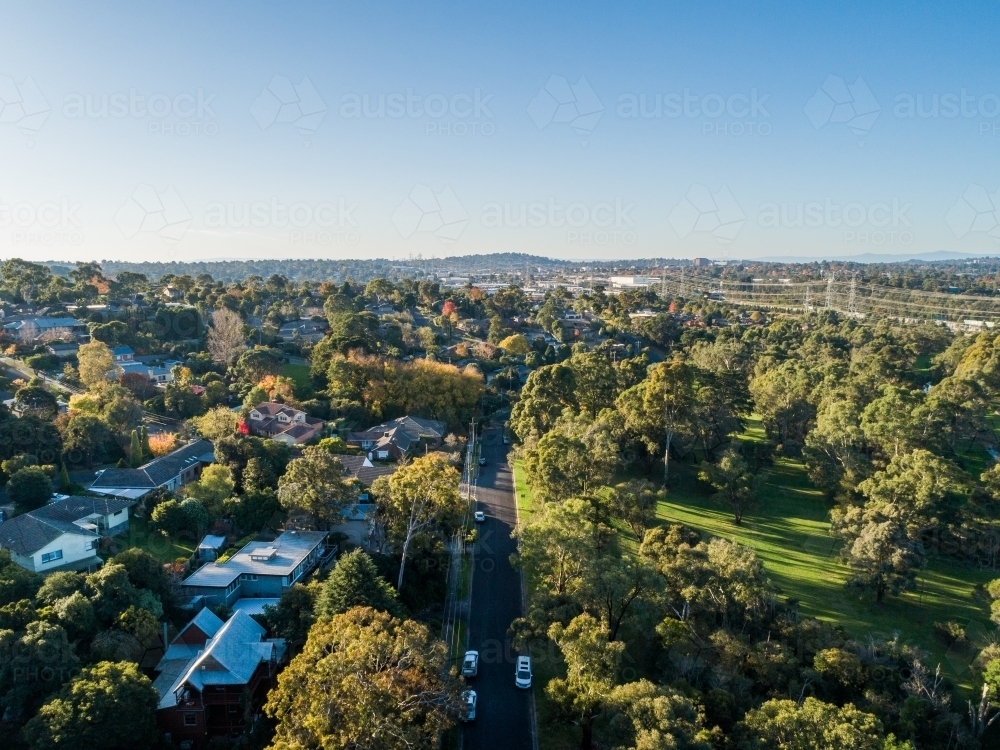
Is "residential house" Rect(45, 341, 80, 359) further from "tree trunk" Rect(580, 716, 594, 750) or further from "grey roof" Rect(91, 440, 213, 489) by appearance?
"tree trunk" Rect(580, 716, 594, 750)

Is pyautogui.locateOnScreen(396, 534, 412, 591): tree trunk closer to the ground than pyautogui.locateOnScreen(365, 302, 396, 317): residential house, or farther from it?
closer to the ground

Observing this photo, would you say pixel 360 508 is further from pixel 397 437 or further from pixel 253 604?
pixel 397 437

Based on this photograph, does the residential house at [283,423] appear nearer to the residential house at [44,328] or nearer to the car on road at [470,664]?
the car on road at [470,664]

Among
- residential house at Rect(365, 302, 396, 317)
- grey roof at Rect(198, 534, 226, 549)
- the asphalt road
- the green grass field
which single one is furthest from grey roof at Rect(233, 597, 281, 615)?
residential house at Rect(365, 302, 396, 317)

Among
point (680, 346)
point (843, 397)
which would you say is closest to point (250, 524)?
point (843, 397)

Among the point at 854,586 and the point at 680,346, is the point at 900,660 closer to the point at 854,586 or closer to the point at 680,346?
the point at 854,586
